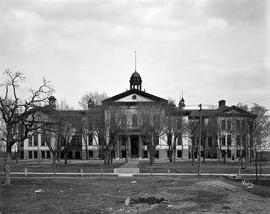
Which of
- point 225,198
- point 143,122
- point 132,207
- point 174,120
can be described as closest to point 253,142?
point 174,120

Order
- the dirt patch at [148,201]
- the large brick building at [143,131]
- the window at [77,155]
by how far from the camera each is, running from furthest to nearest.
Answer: the window at [77,155], the large brick building at [143,131], the dirt patch at [148,201]

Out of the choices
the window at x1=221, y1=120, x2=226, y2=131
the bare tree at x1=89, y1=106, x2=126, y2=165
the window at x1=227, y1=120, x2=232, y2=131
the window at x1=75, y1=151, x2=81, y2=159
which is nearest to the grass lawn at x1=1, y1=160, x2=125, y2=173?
the bare tree at x1=89, y1=106, x2=126, y2=165

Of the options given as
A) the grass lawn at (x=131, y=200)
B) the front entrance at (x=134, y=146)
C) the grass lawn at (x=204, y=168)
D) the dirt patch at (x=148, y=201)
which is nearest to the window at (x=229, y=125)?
the grass lawn at (x=204, y=168)

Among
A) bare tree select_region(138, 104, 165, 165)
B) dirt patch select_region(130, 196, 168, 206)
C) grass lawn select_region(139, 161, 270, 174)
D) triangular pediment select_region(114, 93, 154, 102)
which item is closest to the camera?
dirt patch select_region(130, 196, 168, 206)

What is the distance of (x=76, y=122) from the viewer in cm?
6606

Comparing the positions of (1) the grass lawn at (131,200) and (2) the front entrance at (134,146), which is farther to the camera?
(2) the front entrance at (134,146)

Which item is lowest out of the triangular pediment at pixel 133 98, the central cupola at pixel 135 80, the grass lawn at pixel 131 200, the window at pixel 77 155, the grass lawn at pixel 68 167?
the window at pixel 77 155

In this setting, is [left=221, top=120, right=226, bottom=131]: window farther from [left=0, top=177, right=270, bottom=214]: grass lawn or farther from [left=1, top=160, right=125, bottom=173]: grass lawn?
[left=0, top=177, right=270, bottom=214]: grass lawn

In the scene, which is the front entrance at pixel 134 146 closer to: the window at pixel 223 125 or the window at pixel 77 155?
the window at pixel 77 155

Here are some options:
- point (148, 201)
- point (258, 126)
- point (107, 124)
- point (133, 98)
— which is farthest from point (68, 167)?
point (148, 201)

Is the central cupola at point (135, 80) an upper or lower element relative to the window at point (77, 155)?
upper

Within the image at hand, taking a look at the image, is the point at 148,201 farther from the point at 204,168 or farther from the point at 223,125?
the point at 223,125

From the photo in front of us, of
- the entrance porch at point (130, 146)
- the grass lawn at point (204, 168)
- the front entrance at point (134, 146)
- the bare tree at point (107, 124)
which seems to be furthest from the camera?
the front entrance at point (134, 146)

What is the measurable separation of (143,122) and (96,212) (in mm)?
44171
